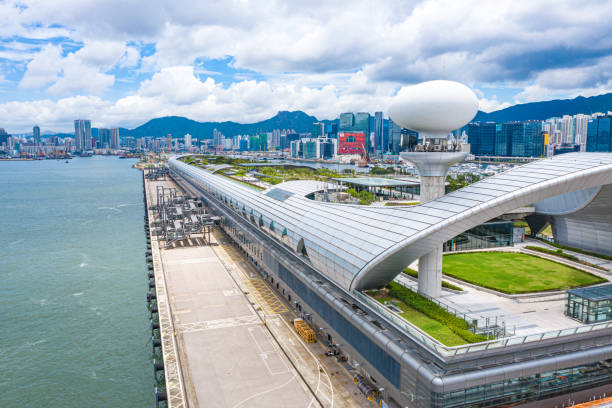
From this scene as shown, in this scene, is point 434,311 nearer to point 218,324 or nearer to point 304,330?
point 304,330

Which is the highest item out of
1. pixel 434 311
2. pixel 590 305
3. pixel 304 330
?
pixel 590 305

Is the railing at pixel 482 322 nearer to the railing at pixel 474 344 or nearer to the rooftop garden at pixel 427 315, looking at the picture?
the rooftop garden at pixel 427 315

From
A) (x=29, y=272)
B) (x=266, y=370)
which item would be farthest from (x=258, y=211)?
(x=29, y=272)

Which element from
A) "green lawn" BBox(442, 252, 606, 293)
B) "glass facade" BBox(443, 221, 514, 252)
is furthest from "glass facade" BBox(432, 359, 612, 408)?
"glass facade" BBox(443, 221, 514, 252)

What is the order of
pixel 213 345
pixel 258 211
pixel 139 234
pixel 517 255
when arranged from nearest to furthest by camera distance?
1. pixel 213 345
2. pixel 517 255
3. pixel 258 211
4. pixel 139 234

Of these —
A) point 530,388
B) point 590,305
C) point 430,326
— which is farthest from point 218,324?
point 590,305

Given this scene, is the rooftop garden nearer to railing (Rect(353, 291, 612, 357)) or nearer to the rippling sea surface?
railing (Rect(353, 291, 612, 357))

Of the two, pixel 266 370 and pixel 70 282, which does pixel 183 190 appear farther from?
pixel 266 370
